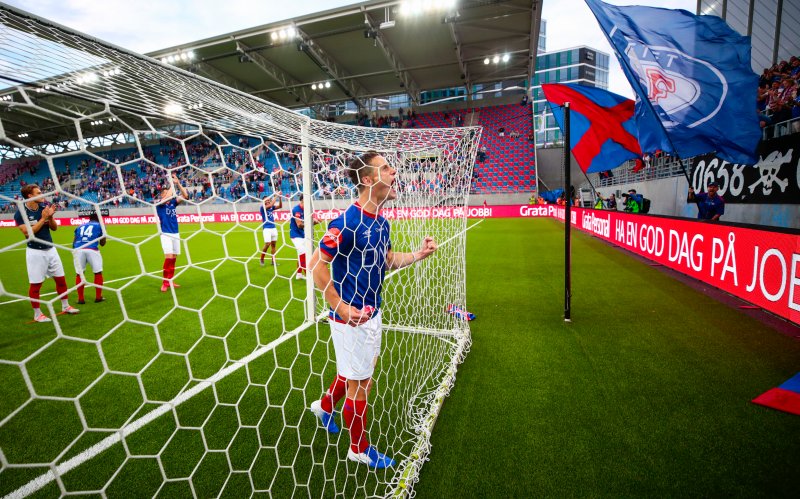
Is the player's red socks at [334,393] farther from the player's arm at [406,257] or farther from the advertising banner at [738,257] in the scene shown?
the advertising banner at [738,257]

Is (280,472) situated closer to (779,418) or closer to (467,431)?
(467,431)

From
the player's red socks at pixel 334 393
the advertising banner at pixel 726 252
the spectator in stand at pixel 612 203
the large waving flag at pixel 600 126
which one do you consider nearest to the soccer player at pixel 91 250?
the advertising banner at pixel 726 252

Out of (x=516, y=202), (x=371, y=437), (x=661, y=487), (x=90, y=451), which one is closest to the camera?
(x=661, y=487)

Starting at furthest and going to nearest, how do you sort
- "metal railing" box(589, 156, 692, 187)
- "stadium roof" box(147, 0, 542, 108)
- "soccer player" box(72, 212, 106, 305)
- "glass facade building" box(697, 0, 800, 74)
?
1. "stadium roof" box(147, 0, 542, 108)
2. "metal railing" box(589, 156, 692, 187)
3. "glass facade building" box(697, 0, 800, 74)
4. "soccer player" box(72, 212, 106, 305)

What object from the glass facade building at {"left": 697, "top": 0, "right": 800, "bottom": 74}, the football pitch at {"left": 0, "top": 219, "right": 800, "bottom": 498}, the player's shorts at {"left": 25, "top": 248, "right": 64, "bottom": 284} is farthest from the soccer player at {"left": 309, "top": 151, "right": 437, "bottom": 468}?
the glass facade building at {"left": 697, "top": 0, "right": 800, "bottom": 74}

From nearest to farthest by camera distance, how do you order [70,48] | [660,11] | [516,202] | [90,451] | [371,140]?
[70,48]
[90,451]
[371,140]
[660,11]
[516,202]

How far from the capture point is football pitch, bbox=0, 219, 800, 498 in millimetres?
1945

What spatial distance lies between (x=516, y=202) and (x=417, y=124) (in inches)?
345

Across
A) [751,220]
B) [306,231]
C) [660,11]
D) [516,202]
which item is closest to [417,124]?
[516,202]

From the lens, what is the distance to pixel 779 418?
7.73 feet

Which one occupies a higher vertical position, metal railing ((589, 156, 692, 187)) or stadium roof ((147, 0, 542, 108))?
stadium roof ((147, 0, 542, 108))

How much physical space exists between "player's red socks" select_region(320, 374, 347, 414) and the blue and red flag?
2.79 m

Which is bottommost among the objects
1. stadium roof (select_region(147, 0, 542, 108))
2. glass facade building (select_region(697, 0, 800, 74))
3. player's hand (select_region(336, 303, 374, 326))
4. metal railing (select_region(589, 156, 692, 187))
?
player's hand (select_region(336, 303, 374, 326))

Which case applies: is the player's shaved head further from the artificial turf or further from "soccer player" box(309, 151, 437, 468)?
the artificial turf
